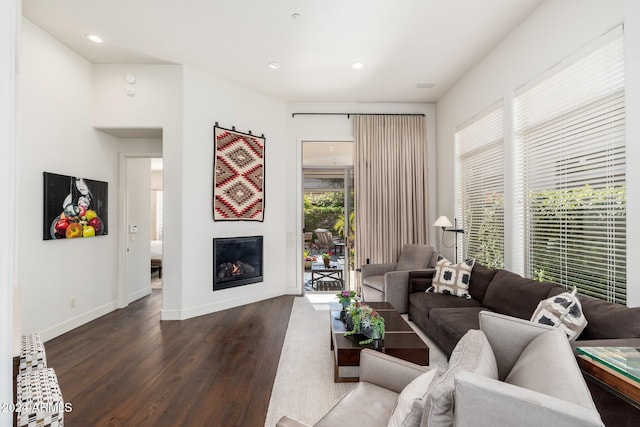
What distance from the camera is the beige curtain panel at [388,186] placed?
16.7ft

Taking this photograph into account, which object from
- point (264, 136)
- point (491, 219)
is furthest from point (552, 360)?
point (264, 136)

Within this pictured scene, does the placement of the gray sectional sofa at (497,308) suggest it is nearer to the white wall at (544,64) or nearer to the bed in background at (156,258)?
the white wall at (544,64)

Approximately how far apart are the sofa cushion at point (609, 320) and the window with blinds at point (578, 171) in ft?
1.10

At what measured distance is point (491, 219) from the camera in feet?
12.1

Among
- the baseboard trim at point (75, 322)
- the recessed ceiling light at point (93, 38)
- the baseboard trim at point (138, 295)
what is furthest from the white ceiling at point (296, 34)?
the baseboard trim at point (138, 295)

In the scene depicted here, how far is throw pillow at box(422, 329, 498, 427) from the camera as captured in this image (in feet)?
2.77

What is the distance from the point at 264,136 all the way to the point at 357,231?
84.7 inches

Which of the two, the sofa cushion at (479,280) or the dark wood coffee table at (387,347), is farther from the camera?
the sofa cushion at (479,280)

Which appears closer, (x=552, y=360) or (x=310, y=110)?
(x=552, y=360)

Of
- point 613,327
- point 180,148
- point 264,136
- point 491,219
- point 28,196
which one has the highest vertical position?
point 264,136

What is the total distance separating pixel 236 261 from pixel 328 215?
180 centimetres

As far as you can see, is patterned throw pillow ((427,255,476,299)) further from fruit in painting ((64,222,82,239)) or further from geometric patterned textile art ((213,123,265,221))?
fruit in painting ((64,222,82,239))

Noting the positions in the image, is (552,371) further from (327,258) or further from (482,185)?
(327,258)

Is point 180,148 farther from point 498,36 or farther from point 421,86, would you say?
point 498,36
